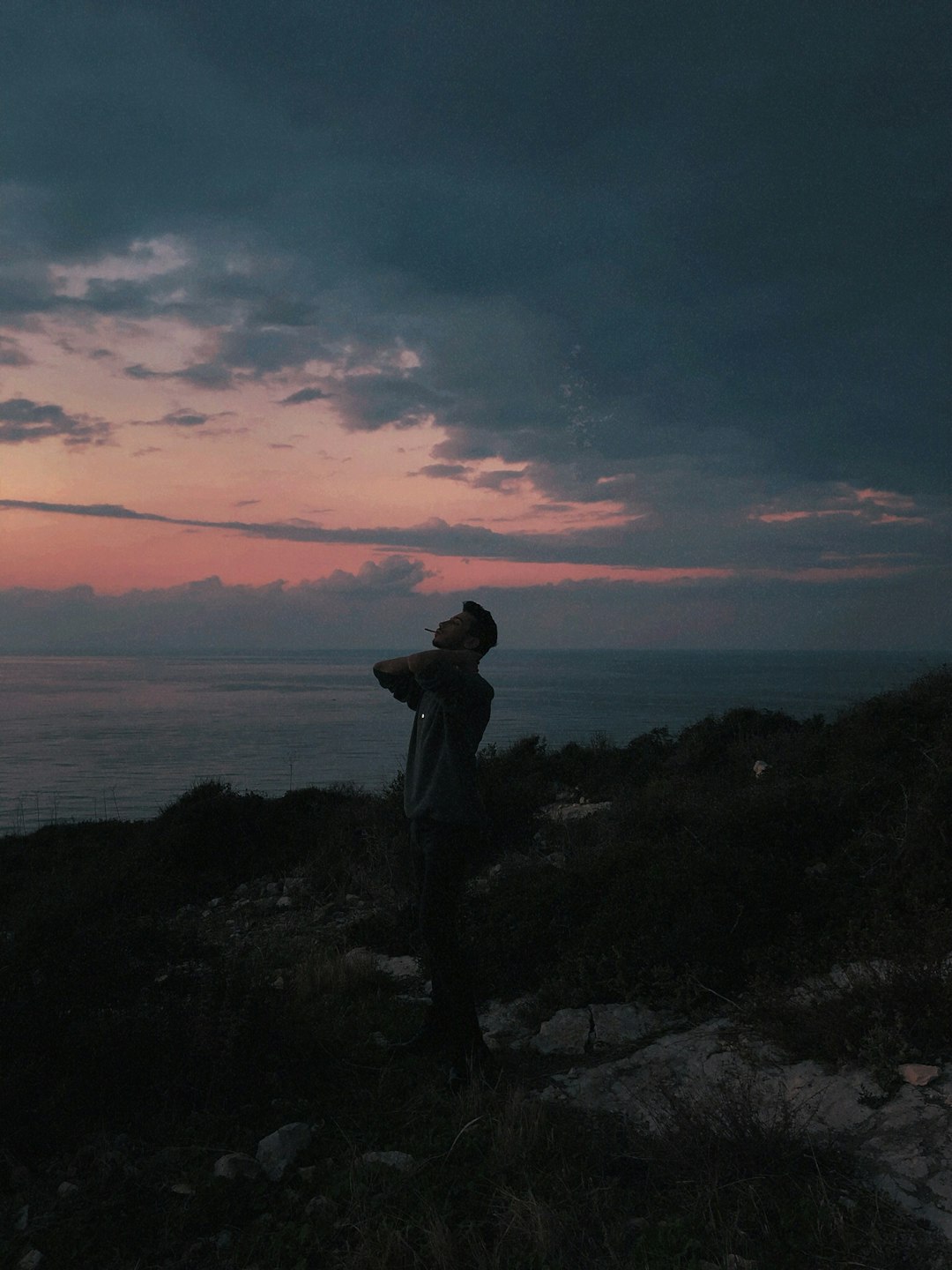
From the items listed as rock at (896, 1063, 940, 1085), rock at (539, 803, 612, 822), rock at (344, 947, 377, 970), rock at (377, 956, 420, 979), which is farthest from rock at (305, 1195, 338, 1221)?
rock at (539, 803, 612, 822)

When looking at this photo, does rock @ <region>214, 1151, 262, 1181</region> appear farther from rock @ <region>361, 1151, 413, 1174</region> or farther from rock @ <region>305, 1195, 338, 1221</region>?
rock @ <region>361, 1151, 413, 1174</region>

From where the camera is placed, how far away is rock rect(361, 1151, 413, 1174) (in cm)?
380

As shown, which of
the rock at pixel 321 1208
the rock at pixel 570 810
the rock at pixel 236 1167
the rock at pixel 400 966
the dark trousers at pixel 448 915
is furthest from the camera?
the rock at pixel 570 810

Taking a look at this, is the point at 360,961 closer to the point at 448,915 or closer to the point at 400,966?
the point at 400,966

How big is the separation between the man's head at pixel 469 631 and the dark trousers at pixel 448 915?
3.43 feet

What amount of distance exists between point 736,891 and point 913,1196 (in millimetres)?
3296

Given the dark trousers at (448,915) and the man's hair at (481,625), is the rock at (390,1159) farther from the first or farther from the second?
the man's hair at (481,625)

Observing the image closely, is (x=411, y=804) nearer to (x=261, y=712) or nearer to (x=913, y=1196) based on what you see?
(x=913, y=1196)

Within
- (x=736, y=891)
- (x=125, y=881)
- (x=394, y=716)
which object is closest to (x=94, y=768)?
(x=125, y=881)

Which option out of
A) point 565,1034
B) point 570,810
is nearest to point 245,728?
point 570,810

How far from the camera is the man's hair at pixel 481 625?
16.5 feet

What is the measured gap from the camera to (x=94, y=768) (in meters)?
32.2

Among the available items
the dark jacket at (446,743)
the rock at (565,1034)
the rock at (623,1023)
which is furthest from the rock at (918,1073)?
the dark jacket at (446,743)

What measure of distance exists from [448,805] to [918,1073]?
2.77 meters
